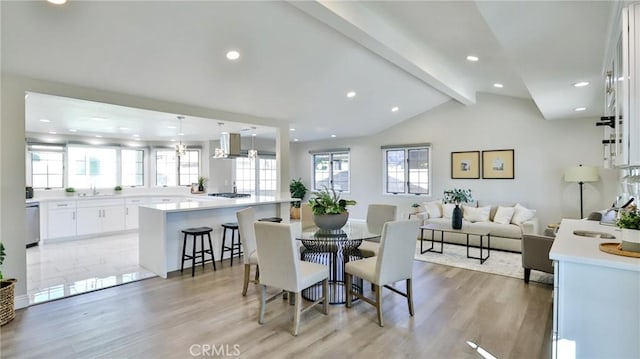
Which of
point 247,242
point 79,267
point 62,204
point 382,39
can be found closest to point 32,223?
point 62,204

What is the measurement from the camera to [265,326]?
9.54ft

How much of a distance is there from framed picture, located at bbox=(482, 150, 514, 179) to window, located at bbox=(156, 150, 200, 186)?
23.2 feet

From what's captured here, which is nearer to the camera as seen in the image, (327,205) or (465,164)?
(327,205)

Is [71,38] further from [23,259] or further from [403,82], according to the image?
[403,82]

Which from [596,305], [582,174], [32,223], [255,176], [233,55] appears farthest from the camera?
[255,176]

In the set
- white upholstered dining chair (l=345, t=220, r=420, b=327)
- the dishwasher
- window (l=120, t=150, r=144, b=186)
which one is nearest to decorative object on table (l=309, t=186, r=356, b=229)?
white upholstered dining chair (l=345, t=220, r=420, b=327)

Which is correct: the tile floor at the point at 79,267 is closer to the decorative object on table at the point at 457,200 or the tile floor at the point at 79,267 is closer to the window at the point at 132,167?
the window at the point at 132,167

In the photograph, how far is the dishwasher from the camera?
5945 millimetres

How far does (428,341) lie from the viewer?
2652 millimetres

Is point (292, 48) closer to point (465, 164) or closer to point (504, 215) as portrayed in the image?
point (504, 215)

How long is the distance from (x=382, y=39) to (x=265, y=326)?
10.3 ft

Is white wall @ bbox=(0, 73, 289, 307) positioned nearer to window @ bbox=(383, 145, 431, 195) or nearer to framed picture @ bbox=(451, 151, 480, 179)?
window @ bbox=(383, 145, 431, 195)

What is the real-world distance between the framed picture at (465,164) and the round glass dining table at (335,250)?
14.9 feet

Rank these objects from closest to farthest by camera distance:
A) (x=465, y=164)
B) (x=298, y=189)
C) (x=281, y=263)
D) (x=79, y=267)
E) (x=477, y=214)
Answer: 1. (x=281, y=263)
2. (x=79, y=267)
3. (x=477, y=214)
4. (x=465, y=164)
5. (x=298, y=189)
